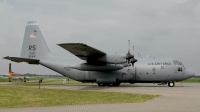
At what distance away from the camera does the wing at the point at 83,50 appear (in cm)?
2391

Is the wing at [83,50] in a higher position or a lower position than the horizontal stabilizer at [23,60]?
higher

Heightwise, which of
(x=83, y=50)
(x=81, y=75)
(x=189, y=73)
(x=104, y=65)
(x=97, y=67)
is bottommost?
(x=81, y=75)

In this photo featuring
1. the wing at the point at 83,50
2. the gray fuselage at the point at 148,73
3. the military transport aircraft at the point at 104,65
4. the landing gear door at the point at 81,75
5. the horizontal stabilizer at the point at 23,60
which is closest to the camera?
the wing at the point at 83,50

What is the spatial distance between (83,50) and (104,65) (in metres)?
4.70

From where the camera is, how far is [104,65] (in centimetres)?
2919

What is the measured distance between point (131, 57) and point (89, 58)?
16.8 feet

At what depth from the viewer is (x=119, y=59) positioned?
26.7 meters

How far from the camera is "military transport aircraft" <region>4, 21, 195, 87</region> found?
2759 centimetres

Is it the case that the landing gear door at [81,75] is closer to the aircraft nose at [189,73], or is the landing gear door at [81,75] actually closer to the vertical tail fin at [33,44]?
the vertical tail fin at [33,44]

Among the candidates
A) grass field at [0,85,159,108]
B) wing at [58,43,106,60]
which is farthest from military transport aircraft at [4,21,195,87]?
grass field at [0,85,159,108]

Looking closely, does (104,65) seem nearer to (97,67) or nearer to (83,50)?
(97,67)

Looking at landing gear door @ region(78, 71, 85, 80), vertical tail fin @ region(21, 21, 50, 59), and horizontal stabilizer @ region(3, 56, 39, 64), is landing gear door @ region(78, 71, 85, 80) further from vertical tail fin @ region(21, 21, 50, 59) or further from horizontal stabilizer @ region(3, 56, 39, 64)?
horizontal stabilizer @ region(3, 56, 39, 64)

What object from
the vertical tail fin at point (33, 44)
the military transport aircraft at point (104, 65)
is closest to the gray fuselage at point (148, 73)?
the military transport aircraft at point (104, 65)

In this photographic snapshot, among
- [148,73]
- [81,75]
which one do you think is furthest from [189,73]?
[81,75]
